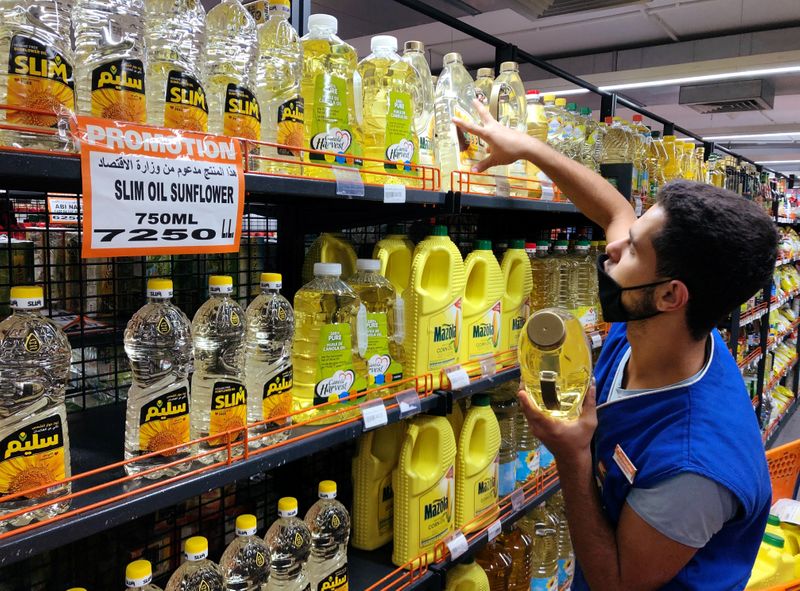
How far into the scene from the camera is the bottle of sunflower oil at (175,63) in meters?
1.04

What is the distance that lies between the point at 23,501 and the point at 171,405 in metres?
0.26

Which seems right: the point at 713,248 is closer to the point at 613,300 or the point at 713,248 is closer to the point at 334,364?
the point at 613,300

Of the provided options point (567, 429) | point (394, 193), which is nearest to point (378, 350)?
point (394, 193)

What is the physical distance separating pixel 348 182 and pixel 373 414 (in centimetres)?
55

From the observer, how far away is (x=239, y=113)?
1.15m

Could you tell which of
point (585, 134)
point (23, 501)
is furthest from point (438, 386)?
point (585, 134)

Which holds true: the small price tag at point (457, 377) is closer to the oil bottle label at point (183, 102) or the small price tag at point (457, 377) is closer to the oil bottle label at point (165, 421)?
the oil bottle label at point (165, 421)

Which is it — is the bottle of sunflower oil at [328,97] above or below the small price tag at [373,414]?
above

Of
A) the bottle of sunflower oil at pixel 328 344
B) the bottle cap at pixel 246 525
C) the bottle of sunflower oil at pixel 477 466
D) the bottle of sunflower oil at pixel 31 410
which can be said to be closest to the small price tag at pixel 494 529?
the bottle of sunflower oil at pixel 477 466

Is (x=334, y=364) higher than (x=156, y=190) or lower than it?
lower

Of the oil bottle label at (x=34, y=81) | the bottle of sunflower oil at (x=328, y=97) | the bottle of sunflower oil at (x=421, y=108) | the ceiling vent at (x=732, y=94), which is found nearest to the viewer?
the oil bottle label at (x=34, y=81)

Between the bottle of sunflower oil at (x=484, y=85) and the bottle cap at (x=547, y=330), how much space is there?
1.14 m

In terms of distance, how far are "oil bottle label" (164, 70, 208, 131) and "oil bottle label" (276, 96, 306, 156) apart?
214 millimetres

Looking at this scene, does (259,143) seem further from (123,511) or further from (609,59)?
(609,59)
